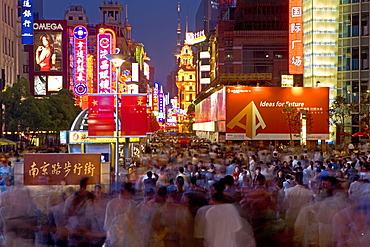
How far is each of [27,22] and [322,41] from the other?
93.1 ft

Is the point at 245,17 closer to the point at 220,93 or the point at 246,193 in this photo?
the point at 220,93

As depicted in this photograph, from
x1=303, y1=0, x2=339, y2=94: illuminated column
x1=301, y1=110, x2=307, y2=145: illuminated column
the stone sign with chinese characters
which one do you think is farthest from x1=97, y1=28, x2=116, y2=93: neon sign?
the stone sign with chinese characters

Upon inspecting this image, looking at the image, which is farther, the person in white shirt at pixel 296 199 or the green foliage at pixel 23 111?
the green foliage at pixel 23 111

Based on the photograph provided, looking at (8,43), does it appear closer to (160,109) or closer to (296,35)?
Result: (296,35)

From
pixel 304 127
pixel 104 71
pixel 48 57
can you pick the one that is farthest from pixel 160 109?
pixel 304 127

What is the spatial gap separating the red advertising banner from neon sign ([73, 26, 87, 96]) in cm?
2482

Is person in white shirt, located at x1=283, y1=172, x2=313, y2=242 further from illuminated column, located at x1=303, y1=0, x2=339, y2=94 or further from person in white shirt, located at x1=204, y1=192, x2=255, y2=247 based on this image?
illuminated column, located at x1=303, y1=0, x2=339, y2=94

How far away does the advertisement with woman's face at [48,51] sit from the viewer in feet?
250

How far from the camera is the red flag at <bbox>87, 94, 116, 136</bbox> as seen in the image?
16516 mm

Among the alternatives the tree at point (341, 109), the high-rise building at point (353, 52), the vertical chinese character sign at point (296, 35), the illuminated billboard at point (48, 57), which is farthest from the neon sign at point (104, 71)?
the high-rise building at point (353, 52)

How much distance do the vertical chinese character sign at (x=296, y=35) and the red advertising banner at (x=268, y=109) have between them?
5429 mm

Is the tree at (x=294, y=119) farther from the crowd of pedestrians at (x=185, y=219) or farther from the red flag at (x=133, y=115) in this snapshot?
the crowd of pedestrians at (x=185, y=219)

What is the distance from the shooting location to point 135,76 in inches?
5960

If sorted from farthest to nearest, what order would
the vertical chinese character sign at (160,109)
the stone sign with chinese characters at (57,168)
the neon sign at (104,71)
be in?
the vertical chinese character sign at (160,109), the neon sign at (104,71), the stone sign with chinese characters at (57,168)
